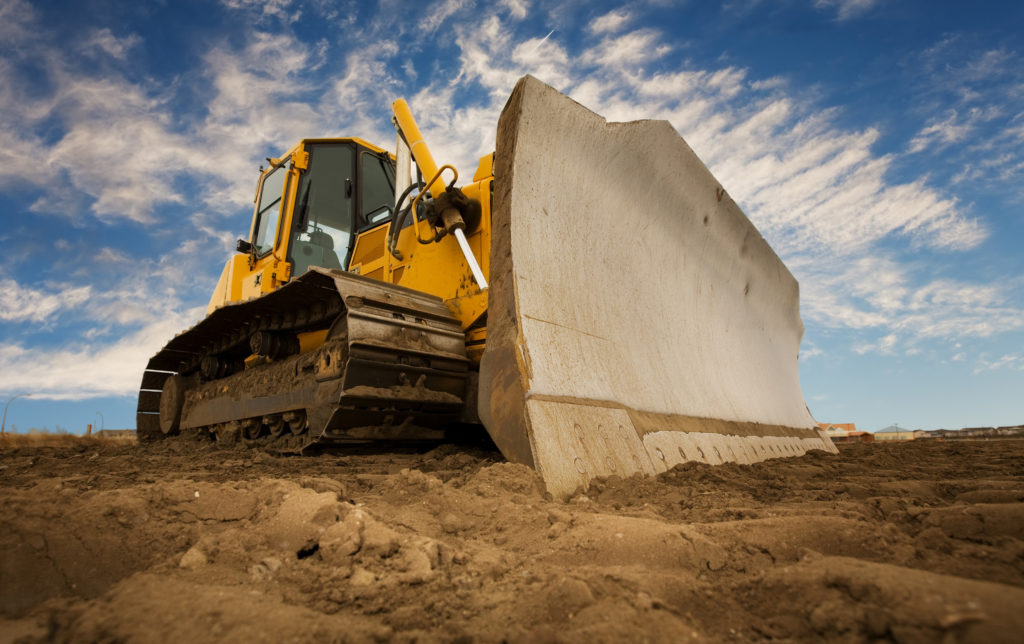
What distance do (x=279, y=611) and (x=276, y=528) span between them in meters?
0.40

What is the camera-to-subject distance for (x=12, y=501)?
1.25 m

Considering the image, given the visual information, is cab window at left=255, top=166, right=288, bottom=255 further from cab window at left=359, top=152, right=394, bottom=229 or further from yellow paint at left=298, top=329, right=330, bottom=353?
yellow paint at left=298, top=329, right=330, bottom=353

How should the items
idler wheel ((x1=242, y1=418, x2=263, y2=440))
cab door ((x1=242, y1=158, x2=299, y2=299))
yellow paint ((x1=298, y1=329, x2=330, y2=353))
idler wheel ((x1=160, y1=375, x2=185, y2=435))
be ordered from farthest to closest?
1. idler wheel ((x1=160, y1=375, x2=185, y2=435))
2. cab door ((x1=242, y1=158, x2=299, y2=299))
3. idler wheel ((x1=242, y1=418, x2=263, y2=440))
4. yellow paint ((x1=298, y1=329, x2=330, y2=353))

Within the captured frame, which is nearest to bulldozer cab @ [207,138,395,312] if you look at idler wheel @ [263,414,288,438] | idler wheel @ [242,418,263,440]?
idler wheel @ [242,418,263,440]

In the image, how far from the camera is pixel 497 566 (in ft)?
3.68

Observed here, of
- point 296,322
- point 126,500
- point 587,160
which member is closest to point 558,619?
point 126,500

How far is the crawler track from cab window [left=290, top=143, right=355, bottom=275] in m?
0.86

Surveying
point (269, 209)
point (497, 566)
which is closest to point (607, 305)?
point (497, 566)

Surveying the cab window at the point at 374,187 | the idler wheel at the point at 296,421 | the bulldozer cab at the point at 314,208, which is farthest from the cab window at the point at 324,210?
the idler wheel at the point at 296,421

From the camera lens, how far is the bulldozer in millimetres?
2186

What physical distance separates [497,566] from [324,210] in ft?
14.1

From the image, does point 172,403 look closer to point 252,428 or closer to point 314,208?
point 252,428

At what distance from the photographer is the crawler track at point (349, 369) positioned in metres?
2.70

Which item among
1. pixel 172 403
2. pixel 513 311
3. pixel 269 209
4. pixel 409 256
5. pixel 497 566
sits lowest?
pixel 497 566
